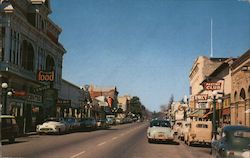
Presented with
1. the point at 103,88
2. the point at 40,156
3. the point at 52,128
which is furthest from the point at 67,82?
the point at 103,88

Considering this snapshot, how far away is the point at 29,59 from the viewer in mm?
45938

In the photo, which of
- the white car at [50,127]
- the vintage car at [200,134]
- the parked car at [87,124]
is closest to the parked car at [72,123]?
the parked car at [87,124]

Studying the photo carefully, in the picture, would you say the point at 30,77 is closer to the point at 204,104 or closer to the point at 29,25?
the point at 29,25

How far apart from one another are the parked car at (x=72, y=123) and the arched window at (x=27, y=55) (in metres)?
7.85

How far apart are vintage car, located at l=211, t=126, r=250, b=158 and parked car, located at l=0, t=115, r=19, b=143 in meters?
12.9

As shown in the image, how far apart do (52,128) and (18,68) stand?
8.97 metres

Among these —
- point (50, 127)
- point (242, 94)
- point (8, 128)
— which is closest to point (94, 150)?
point (8, 128)

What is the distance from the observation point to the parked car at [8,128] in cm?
2286

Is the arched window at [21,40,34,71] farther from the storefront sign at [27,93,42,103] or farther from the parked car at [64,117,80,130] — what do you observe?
the parked car at [64,117,80,130]

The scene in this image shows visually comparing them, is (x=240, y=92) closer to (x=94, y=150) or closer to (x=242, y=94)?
(x=242, y=94)

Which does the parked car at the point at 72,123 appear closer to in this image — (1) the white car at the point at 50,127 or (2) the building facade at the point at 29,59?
(1) the white car at the point at 50,127

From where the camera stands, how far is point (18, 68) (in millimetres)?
41250

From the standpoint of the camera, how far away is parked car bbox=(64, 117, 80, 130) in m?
41.7

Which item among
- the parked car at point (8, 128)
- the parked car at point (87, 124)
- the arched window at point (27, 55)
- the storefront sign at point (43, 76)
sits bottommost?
the parked car at point (87, 124)
